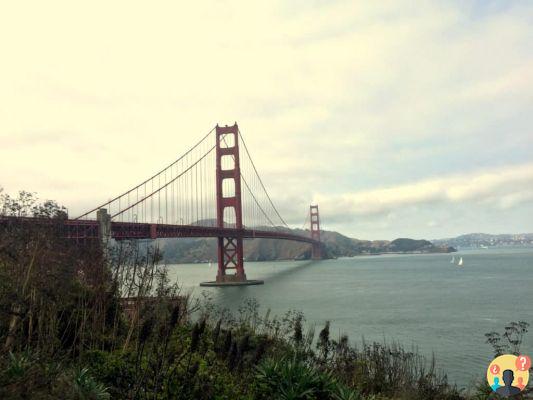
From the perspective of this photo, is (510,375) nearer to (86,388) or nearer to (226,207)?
(86,388)

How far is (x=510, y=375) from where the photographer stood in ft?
27.3

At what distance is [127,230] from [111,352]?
38.9 meters

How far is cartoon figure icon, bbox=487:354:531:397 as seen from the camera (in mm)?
8156

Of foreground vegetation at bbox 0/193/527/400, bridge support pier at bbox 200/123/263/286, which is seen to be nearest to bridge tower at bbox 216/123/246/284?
bridge support pier at bbox 200/123/263/286

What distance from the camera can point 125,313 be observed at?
19859 millimetres

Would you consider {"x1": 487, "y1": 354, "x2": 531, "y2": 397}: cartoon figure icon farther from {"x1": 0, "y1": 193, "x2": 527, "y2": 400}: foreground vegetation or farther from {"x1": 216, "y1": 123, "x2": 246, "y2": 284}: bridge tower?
{"x1": 216, "y1": 123, "x2": 246, "y2": 284}: bridge tower

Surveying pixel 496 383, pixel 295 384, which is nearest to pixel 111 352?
pixel 295 384

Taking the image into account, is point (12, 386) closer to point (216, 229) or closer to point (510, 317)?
point (510, 317)

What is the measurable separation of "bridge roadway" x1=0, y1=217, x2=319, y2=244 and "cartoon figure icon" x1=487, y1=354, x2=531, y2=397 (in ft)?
51.1

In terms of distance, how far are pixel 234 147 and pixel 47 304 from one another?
7799cm

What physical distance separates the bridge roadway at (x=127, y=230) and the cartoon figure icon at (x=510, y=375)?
15583 mm

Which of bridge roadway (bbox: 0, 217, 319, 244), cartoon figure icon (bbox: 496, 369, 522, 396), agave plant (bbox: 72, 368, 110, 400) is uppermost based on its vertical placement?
bridge roadway (bbox: 0, 217, 319, 244)

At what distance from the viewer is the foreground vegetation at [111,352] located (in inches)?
406

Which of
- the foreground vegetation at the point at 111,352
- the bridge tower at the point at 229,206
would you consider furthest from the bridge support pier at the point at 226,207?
the foreground vegetation at the point at 111,352
